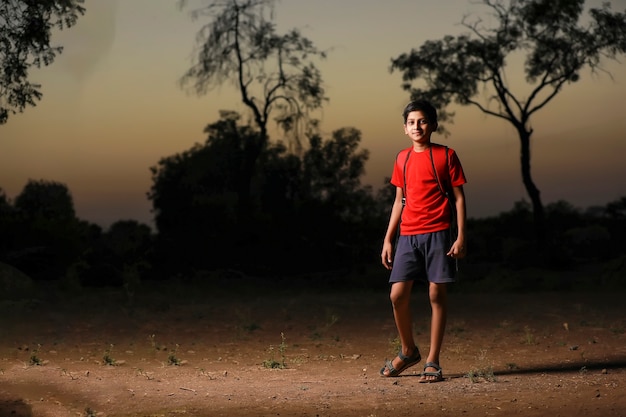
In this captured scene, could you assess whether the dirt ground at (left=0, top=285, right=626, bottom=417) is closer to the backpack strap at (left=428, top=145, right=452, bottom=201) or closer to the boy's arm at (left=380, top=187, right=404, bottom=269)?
the boy's arm at (left=380, top=187, right=404, bottom=269)

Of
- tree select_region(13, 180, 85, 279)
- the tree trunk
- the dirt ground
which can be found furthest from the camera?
the tree trunk

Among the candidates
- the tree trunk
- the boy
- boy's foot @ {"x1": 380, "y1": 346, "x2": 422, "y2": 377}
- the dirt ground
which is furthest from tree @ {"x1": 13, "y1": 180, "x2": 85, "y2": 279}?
the boy

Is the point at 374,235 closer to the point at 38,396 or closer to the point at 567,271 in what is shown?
the point at 567,271

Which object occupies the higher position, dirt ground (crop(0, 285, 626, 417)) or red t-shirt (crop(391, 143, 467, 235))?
red t-shirt (crop(391, 143, 467, 235))

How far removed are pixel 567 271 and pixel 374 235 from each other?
5.27 metres

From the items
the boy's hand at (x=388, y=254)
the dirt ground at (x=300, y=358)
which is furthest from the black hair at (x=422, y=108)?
the dirt ground at (x=300, y=358)

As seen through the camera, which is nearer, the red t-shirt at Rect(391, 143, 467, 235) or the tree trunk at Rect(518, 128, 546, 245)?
the red t-shirt at Rect(391, 143, 467, 235)

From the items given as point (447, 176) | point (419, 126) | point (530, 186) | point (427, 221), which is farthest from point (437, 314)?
point (530, 186)

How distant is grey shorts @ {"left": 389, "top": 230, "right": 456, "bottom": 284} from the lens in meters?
6.86

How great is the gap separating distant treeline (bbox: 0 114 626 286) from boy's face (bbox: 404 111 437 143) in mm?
13016

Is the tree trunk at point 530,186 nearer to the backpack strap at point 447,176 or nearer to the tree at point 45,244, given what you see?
the tree at point 45,244

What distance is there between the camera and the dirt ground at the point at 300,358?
6500 mm

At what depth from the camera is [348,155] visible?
2730cm

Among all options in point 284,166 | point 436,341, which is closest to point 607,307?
point 436,341
